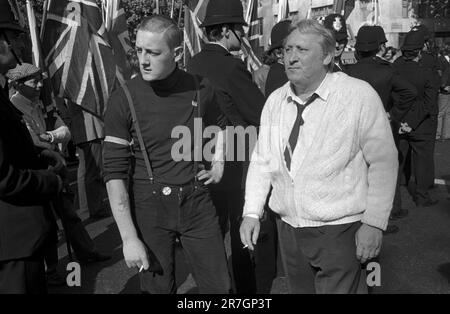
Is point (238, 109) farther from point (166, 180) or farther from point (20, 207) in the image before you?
point (20, 207)

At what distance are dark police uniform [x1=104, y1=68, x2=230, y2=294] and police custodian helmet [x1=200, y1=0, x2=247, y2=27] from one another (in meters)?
0.98

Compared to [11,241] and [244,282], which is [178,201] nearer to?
[11,241]

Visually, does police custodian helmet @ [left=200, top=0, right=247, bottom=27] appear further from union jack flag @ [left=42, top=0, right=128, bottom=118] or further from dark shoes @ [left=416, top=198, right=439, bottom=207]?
dark shoes @ [left=416, top=198, right=439, bottom=207]

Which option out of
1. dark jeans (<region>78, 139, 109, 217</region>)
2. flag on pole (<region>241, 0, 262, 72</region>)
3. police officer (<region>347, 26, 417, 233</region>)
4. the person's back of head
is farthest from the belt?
flag on pole (<region>241, 0, 262, 72</region>)

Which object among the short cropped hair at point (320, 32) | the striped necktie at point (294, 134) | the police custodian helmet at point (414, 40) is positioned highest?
the short cropped hair at point (320, 32)

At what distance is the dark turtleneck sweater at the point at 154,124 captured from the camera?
2.86 meters

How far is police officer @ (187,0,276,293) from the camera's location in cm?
370

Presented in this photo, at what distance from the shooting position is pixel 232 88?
3697mm

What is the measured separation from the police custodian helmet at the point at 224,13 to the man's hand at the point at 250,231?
1.58m

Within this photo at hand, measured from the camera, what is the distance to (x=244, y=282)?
4.01 meters

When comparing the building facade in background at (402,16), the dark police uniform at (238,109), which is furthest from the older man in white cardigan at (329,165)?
the building facade in background at (402,16)

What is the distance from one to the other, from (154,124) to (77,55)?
12.7ft

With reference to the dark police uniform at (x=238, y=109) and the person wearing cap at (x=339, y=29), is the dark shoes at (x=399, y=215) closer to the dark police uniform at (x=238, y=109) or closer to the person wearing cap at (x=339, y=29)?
the person wearing cap at (x=339, y=29)
